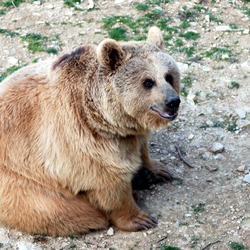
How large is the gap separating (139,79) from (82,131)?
2.38 feet

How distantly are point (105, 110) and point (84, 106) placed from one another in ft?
0.70

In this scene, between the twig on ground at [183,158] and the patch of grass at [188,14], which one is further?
the patch of grass at [188,14]

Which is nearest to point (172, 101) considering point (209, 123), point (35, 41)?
point (209, 123)

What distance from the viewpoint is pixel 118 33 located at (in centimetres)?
835

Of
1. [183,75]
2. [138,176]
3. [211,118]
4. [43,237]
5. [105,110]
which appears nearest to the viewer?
[105,110]

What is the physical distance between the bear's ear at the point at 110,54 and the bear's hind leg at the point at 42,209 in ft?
4.39

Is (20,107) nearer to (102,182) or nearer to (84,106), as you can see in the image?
(84,106)

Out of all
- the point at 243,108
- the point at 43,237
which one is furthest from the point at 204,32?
the point at 43,237

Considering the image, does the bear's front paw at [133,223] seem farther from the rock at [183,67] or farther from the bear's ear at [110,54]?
the rock at [183,67]

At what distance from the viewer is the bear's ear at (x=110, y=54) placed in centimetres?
496

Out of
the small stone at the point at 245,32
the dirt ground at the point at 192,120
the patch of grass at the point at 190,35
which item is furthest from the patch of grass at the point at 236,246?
the small stone at the point at 245,32

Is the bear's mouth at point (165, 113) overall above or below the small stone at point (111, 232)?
above

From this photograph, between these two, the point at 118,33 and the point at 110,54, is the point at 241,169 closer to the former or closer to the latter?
the point at 110,54

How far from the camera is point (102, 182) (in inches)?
213
